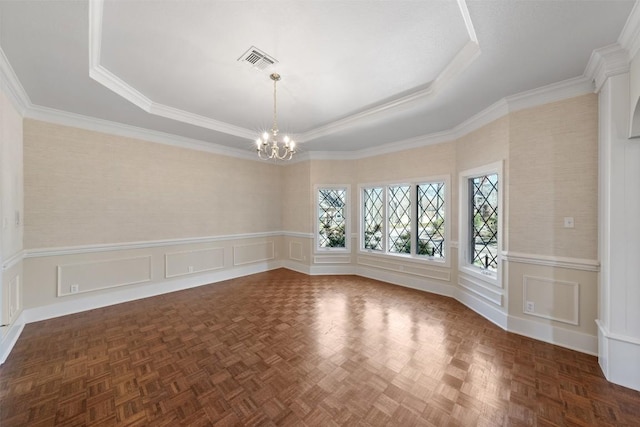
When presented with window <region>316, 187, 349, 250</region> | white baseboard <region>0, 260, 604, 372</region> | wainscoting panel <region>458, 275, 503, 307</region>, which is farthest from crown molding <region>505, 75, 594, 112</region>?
window <region>316, 187, 349, 250</region>

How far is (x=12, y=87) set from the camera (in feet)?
8.46

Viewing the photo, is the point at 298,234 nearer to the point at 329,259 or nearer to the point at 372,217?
the point at 329,259

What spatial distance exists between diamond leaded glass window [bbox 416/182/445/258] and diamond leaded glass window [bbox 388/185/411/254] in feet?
0.68

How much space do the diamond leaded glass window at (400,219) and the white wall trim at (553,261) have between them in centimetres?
185

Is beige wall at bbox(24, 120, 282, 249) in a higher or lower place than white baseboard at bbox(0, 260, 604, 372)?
higher

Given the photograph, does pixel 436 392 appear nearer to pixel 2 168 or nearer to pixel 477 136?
pixel 477 136

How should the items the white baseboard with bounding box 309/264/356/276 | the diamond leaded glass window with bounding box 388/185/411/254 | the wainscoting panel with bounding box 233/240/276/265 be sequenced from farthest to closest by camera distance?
the white baseboard with bounding box 309/264/356/276
the wainscoting panel with bounding box 233/240/276/265
the diamond leaded glass window with bounding box 388/185/411/254

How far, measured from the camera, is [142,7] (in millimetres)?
1799

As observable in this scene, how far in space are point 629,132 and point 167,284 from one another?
19.8 ft

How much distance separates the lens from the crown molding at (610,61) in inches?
80.5

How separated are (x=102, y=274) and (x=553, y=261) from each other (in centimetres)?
594

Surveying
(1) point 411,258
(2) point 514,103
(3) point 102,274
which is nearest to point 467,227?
(1) point 411,258

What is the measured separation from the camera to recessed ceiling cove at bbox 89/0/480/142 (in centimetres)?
184

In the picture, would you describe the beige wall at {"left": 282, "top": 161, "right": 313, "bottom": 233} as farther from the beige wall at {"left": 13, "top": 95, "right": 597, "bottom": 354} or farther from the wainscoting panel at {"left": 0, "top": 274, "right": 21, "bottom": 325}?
the wainscoting panel at {"left": 0, "top": 274, "right": 21, "bottom": 325}
